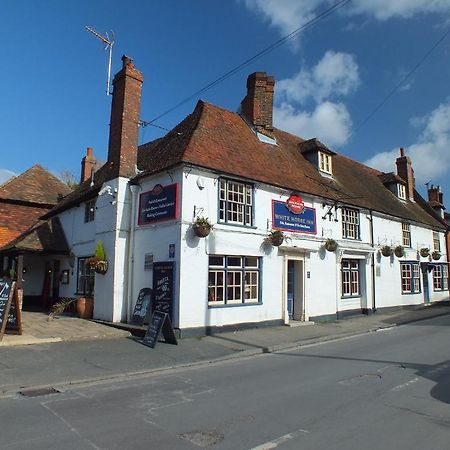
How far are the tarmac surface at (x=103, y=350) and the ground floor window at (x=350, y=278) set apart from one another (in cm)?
390

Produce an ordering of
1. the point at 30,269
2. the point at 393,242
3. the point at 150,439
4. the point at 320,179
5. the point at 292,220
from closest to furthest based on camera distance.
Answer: the point at 150,439 < the point at 292,220 < the point at 320,179 < the point at 30,269 < the point at 393,242

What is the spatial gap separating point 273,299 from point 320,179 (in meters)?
7.16

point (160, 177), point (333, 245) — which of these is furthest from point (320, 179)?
point (160, 177)

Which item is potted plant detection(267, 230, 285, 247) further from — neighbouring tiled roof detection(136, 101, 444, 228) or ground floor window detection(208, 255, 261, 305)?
neighbouring tiled roof detection(136, 101, 444, 228)

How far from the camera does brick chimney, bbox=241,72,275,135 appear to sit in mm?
19953

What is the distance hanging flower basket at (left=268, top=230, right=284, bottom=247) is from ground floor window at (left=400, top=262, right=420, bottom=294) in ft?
41.0

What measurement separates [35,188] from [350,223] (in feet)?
59.9

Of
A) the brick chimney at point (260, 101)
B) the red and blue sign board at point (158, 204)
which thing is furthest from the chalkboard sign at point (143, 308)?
the brick chimney at point (260, 101)

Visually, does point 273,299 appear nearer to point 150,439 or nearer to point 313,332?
point 313,332

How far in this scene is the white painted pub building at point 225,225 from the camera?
1431 cm

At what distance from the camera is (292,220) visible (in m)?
17.6

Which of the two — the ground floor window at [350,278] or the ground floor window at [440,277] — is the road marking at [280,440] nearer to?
the ground floor window at [350,278]

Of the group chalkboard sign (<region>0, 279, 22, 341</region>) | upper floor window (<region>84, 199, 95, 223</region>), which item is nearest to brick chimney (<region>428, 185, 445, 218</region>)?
upper floor window (<region>84, 199, 95, 223</region>)

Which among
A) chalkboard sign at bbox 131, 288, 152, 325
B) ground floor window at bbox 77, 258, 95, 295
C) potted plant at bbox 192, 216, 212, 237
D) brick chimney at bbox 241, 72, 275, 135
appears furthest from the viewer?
brick chimney at bbox 241, 72, 275, 135
